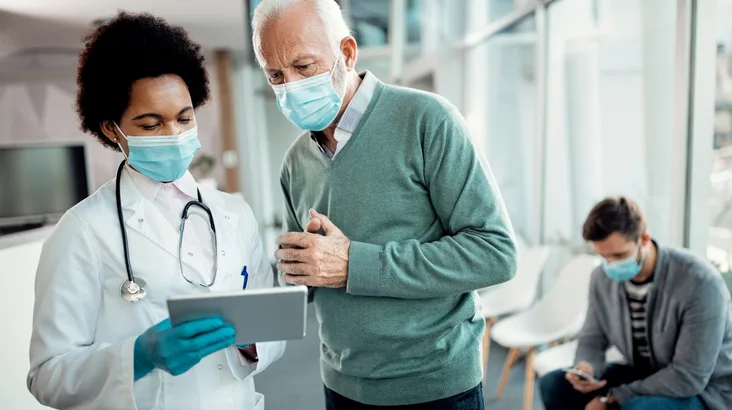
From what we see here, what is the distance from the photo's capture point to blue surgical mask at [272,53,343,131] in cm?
128

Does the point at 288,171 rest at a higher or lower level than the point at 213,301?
higher

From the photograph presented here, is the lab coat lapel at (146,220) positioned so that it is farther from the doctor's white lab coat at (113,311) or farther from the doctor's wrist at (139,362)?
the doctor's wrist at (139,362)

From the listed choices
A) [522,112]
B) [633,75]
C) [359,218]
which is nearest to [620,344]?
[633,75]

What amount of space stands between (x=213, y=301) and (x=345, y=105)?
1.93 ft

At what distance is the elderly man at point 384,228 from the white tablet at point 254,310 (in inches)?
6.1

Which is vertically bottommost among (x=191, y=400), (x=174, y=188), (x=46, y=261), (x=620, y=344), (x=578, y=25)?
(x=620, y=344)

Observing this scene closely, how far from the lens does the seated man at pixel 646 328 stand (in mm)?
1885

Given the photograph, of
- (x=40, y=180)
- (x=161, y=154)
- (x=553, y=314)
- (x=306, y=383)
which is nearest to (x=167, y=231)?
(x=161, y=154)

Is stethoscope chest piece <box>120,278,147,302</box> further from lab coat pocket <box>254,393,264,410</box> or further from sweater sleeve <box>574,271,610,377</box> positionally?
sweater sleeve <box>574,271,610,377</box>

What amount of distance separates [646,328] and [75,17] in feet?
14.9

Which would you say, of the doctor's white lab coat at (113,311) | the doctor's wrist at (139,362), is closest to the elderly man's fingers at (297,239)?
the doctor's white lab coat at (113,311)

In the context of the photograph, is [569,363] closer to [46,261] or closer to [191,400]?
[191,400]

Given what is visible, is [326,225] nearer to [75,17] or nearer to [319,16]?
[319,16]

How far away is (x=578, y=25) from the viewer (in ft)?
10.9
